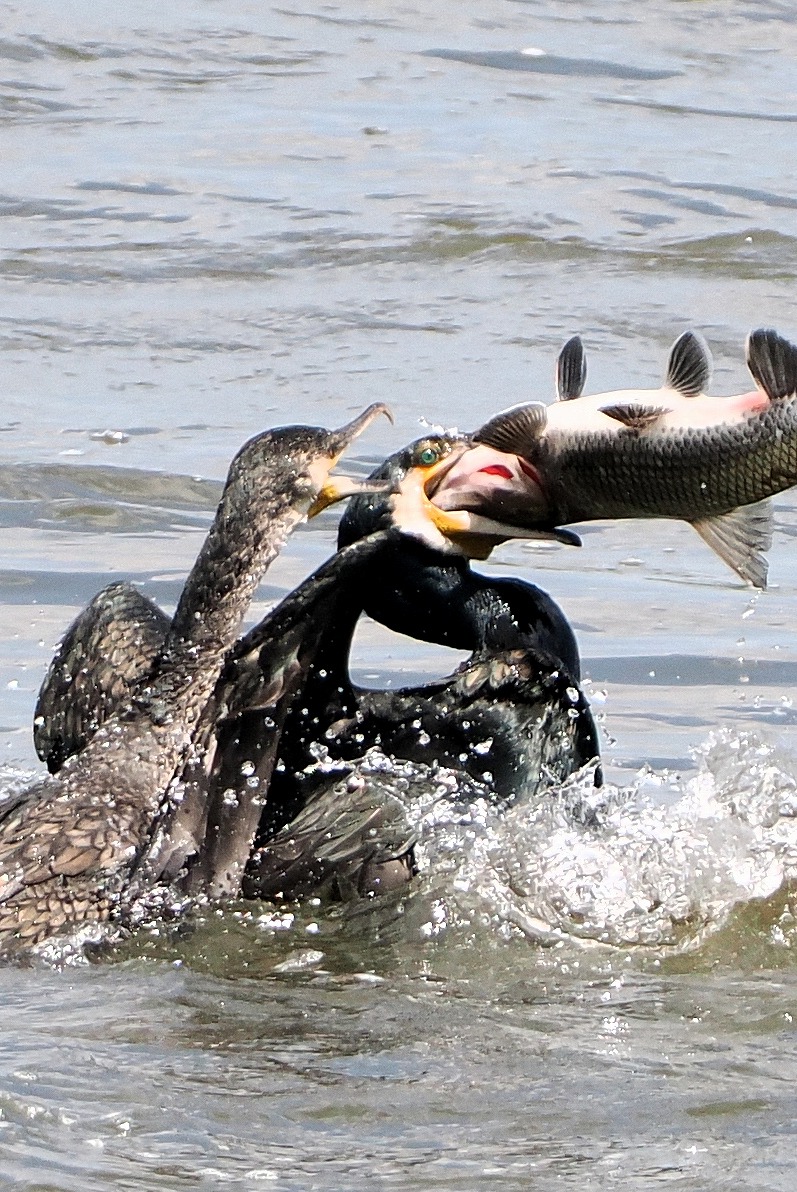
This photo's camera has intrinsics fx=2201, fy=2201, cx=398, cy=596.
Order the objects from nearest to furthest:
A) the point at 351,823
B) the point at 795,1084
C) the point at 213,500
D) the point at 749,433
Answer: the point at 795,1084 → the point at 749,433 → the point at 351,823 → the point at 213,500

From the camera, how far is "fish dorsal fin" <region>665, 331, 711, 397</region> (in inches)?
185

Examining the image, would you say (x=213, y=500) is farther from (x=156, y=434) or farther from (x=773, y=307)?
(x=773, y=307)

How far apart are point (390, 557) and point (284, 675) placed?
0.38m

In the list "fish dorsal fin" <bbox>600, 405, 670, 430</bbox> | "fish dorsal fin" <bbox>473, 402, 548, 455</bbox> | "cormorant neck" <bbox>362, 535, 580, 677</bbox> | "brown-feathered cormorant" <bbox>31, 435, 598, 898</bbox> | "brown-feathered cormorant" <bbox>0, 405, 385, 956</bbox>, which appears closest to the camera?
"fish dorsal fin" <bbox>600, 405, 670, 430</bbox>

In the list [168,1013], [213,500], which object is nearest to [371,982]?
[168,1013]

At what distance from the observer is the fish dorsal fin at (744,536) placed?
5121 mm

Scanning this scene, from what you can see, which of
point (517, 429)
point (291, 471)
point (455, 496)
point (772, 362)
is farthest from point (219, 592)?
point (772, 362)

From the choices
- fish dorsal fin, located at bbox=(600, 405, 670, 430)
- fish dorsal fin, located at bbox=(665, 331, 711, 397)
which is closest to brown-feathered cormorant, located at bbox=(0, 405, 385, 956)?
fish dorsal fin, located at bbox=(600, 405, 670, 430)

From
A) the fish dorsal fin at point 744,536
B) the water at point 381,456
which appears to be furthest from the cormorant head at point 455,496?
the water at point 381,456

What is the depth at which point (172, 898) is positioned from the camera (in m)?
5.39

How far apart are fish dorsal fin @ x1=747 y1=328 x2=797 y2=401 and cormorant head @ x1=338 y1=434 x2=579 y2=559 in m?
0.91

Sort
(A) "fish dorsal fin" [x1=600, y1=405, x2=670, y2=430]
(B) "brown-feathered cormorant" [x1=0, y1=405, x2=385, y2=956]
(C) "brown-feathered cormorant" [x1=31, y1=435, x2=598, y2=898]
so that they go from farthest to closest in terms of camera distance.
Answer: (B) "brown-feathered cormorant" [x1=0, y1=405, x2=385, y2=956]
(C) "brown-feathered cormorant" [x1=31, y1=435, x2=598, y2=898]
(A) "fish dorsal fin" [x1=600, y1=405, x2=670, y2=430]

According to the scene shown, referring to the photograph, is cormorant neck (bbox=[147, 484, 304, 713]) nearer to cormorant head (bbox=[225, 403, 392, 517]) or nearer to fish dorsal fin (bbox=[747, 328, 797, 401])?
cormorant head (bbox=[225, 403, 392, 517])

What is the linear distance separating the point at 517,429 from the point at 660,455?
37cm
